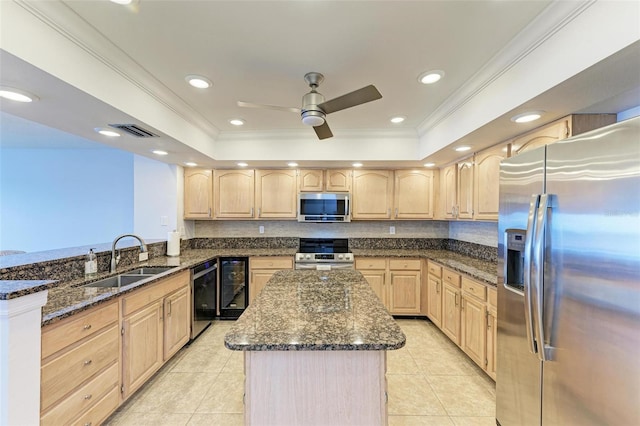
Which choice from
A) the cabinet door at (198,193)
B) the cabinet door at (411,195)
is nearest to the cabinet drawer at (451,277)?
the cabinet door at (411,195)

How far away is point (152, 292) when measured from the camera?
2.26 metres

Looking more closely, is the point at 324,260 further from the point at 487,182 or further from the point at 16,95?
the point at 16,95

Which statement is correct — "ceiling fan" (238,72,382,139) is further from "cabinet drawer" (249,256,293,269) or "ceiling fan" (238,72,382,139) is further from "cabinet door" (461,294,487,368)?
"cabinet drawer" (249,256,293,269)

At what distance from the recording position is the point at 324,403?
115 centimetres

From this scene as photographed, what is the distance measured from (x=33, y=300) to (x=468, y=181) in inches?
140

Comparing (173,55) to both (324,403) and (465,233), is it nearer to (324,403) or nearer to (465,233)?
(324,403)

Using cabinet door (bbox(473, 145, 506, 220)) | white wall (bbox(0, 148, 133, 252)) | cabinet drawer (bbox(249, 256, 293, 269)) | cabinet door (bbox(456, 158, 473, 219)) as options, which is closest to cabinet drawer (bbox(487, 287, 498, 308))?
cabinet door (bbox(473, 145, 506, 220))

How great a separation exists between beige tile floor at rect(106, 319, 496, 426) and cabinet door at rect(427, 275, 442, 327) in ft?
1.30

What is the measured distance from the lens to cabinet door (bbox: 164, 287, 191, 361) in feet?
8.09

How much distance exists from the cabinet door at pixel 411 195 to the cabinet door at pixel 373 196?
0.11m

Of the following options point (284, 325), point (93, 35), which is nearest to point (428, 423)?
point (284, 325)

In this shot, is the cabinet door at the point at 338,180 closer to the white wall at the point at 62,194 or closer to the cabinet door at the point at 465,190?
the cabinet door at the point at 465,190

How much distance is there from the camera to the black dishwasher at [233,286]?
366 cm

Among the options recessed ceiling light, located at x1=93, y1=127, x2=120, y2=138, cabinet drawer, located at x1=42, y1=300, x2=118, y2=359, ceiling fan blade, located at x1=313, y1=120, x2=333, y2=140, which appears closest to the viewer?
cabinet drawer, located at x1=42, y1=300, x2=118, y2=359
